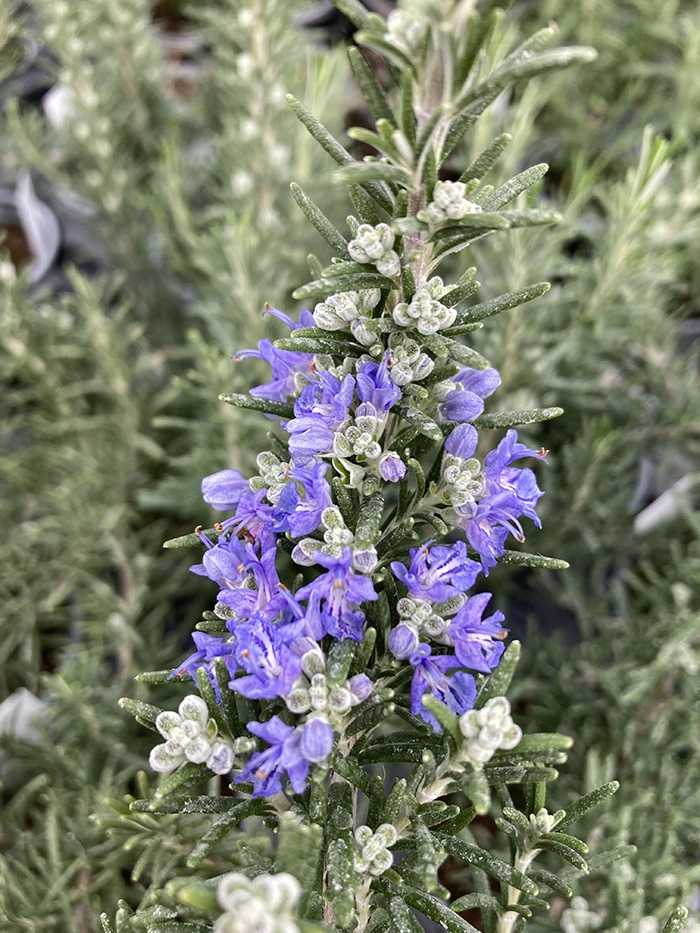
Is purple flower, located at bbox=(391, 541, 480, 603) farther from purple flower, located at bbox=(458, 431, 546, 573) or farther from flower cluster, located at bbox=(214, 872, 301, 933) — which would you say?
flower cluster, located at bbox=(214, 872, 301, 933)

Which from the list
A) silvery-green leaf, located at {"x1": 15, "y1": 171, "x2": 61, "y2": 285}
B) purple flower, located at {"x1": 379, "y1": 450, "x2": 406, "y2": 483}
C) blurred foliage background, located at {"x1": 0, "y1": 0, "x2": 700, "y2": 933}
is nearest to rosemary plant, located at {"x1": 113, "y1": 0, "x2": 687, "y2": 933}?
purple flower, located at {"x1": 379, "y1": 450, "x2": 406, "y2": 483}

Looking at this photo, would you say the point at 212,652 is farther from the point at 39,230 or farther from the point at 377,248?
the point at 39,230

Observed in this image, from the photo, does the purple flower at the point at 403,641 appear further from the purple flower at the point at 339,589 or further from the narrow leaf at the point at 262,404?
the narrow leaf at the point at 262,404

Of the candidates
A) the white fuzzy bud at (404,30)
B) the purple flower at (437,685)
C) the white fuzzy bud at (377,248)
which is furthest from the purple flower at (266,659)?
the white fuzzy bud at (404,30)

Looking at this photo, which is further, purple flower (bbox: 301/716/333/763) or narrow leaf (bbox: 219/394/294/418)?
narrow leaf (bbox: 219/394/294/418)

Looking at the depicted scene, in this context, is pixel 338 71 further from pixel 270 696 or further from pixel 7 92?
pixel 270 696

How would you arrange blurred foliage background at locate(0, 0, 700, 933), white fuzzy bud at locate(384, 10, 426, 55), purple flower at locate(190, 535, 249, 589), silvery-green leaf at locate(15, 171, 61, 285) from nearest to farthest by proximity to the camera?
white fuzzy bud at locate(384, 10, 426, 55), purple flower at locate(190, 535, 249, 589), blurred foliage background at locate(0, 0, 700, 933), silvery-green leaf at locate(15, 171, 61, 285)
